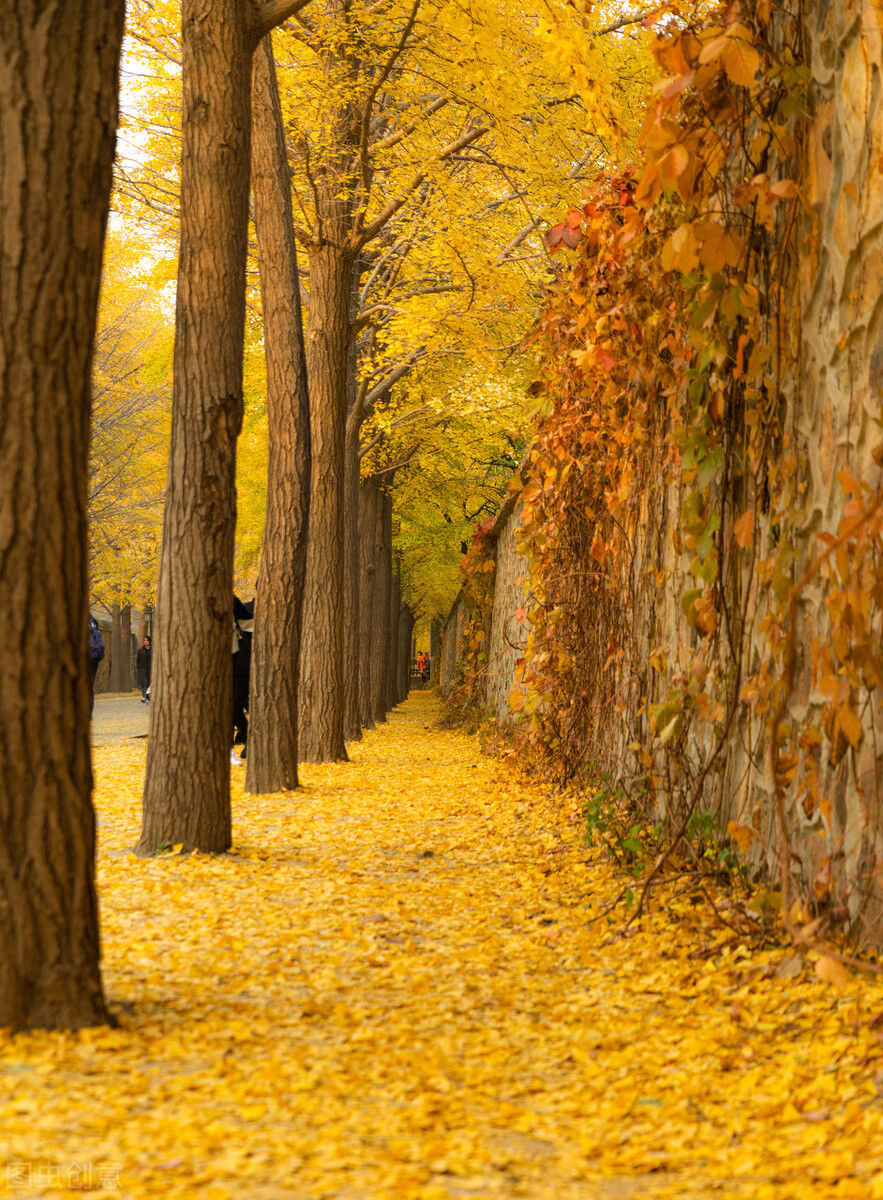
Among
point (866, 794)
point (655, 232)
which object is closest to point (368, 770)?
point (655, 232)

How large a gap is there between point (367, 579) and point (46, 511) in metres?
15.3

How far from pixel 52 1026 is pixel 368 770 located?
8088mm

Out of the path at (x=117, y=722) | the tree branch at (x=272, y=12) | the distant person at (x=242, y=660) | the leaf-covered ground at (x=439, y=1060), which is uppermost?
the tree branch at (x=272, y=12)

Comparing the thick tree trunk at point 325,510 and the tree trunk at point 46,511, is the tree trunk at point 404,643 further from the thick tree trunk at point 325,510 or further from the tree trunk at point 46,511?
the tree trunk at point 46,511

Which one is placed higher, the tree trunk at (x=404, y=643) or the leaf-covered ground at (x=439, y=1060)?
the tree trunk at (x=404, y=643)

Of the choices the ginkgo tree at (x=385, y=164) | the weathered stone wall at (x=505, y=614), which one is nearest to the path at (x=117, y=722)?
the ginkgo tree at (x=385, y=164)

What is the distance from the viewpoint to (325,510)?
35.9 ft

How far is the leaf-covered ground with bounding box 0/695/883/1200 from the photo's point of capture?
2.23 metres

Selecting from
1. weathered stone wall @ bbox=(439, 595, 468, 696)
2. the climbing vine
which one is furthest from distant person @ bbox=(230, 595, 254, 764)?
weathered stone wall @ bbox=(439, 595, 468, 696)

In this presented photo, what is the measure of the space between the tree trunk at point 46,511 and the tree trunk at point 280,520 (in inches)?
230

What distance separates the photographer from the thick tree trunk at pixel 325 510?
10.8 meters

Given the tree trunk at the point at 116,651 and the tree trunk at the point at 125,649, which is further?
the tree trunk at the point at 125,649

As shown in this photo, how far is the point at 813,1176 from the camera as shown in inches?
86.0

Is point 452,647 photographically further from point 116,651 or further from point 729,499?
point 729,499
